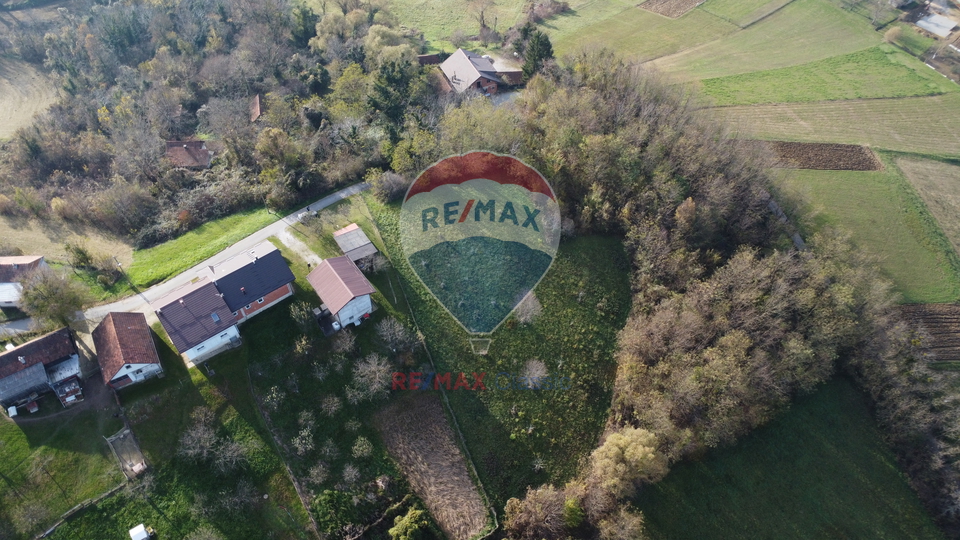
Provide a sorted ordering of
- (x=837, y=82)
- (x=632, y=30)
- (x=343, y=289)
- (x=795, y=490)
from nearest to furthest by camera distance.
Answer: (x=343, y=289) → (x=795, y=490) → (x=837, y=82) → (x=632, y=30)

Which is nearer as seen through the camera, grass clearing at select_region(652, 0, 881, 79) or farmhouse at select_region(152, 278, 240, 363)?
farmhouse at select_region(152, 278, 240, 363)

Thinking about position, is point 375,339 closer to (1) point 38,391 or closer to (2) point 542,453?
(2) point 542,453

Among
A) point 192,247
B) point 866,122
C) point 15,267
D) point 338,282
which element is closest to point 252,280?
point 338,282

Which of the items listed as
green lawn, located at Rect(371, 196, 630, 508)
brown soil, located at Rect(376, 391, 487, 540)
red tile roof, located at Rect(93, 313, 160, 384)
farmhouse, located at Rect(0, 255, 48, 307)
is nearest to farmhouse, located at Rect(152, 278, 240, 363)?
red tile roof, located at Rect(93, 313, 160, 384)

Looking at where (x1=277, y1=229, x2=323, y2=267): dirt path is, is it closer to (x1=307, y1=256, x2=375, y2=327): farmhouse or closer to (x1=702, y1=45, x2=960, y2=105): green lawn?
(x1=307, y1=256, x2=375, y2=327): farmhouse

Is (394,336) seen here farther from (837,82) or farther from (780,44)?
(780,44)

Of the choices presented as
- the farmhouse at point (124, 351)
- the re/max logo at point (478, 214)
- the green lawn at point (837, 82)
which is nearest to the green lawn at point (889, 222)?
the green lawn at point (837, 82)

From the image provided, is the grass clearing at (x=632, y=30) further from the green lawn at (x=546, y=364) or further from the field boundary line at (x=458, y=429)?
the field boundary line at (x=458, y=429)
